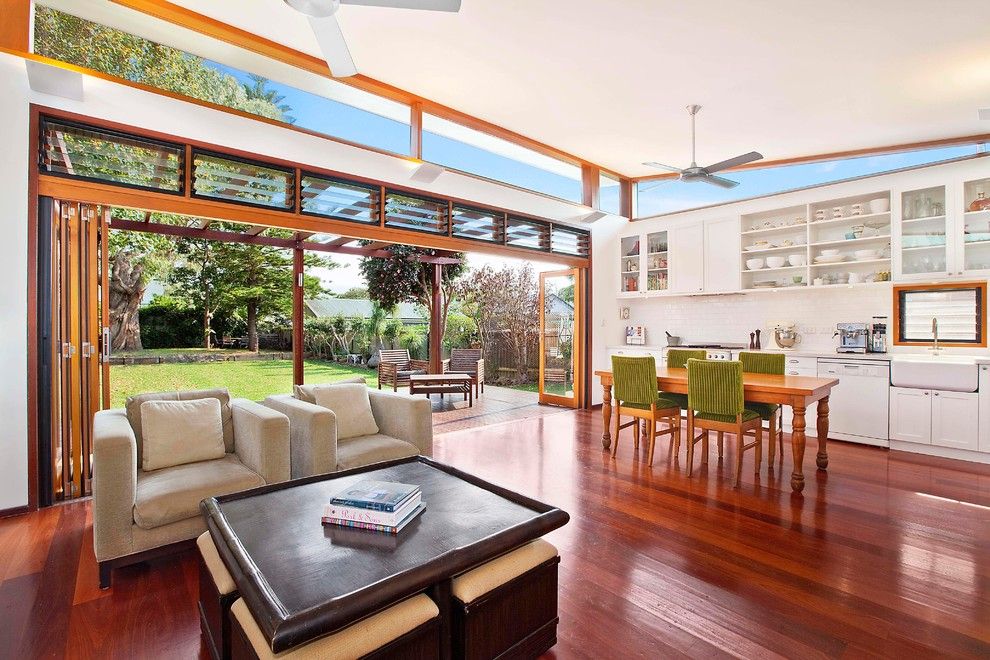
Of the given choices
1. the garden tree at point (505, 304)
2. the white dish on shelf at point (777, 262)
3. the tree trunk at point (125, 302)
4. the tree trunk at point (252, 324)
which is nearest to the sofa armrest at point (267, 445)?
the tree trunk at point (125, 302)

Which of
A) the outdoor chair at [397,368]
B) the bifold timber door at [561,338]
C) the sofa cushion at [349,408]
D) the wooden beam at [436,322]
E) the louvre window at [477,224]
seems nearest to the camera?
the sofa cushion at [349,408]

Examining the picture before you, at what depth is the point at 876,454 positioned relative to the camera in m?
4.71

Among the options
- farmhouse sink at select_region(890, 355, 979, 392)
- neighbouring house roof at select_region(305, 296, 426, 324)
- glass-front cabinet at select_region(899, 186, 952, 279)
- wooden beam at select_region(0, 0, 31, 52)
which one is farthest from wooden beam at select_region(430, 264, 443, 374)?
glass-front cabinet at select_region(899, 186, 952, 279)

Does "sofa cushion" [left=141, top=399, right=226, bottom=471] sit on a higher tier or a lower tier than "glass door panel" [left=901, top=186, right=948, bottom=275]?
lower

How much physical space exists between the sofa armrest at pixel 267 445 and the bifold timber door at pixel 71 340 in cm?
145

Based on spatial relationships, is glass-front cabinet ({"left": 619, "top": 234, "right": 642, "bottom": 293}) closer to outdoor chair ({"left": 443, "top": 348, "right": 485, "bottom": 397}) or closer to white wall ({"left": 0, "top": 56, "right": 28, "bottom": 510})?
outdoor chair ({"left": 443, "top": 348, "right": 485, "bottom": 397})

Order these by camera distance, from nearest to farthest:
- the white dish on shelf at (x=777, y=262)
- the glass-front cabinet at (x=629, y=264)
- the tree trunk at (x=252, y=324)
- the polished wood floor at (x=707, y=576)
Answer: the polished wood floor at (x=707, y=576) < the tree trunk at (x=252, y=324) < the white dish on shelf at (x=777, y=262) < the glass-front cabinet at (x=629, y=264)

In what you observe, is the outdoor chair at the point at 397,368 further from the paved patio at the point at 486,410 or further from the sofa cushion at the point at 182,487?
the sofa cushion at the point at 182,487

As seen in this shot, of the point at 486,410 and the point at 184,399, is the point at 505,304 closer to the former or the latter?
the point at 486,410

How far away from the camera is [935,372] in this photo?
459 centimetres

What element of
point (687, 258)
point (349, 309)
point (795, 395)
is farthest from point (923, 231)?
point (349, 309)

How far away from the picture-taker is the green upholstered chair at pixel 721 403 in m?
3.84

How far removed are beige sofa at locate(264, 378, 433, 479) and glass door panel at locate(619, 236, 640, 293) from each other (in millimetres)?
4887

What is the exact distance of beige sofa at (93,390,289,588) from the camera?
89.6 inches
